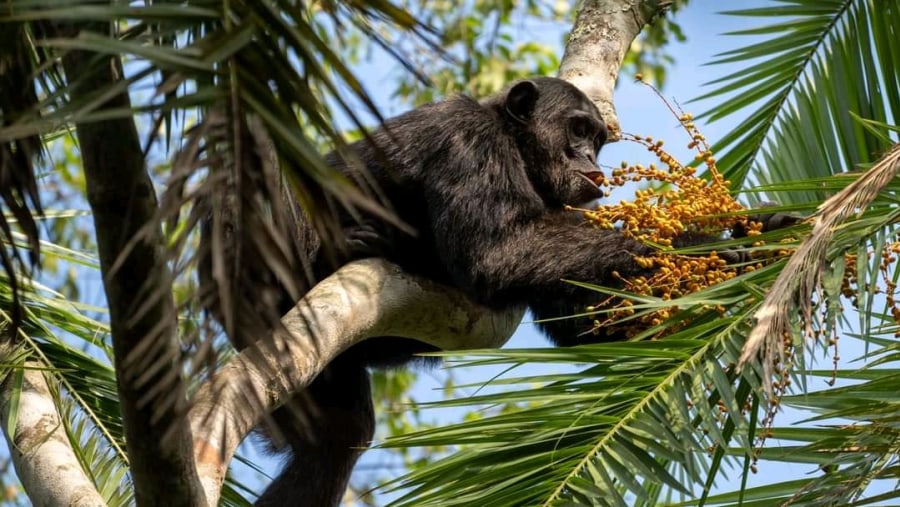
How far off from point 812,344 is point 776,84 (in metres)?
3.28

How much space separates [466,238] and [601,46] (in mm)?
1557

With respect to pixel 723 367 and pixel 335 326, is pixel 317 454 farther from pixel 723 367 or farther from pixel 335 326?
pixel 723 367

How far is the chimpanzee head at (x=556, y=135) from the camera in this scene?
6.07m

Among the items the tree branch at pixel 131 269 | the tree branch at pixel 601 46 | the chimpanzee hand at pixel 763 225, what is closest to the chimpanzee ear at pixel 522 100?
the tree branch at pixel 601 46

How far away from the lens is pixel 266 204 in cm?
175

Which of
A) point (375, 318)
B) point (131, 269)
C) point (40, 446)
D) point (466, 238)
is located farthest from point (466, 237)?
point (131, 269)

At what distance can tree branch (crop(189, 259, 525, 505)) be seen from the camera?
2484 millimetres

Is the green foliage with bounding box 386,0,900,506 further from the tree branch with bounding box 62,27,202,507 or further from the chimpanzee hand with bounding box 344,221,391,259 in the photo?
the chimpanzee hand with bounding box 344,221,391,259

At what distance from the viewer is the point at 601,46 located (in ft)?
19.7

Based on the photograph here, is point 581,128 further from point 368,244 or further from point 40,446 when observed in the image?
point 40,446

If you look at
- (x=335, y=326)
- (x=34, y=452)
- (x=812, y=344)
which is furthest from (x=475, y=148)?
(x=812, y=344)

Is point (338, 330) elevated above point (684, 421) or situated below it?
above

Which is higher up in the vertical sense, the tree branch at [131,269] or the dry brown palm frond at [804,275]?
the tree branch at [131,269]

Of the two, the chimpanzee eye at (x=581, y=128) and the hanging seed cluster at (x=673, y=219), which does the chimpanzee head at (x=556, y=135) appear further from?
the hanging seed cluster at (x=673, y=219)
